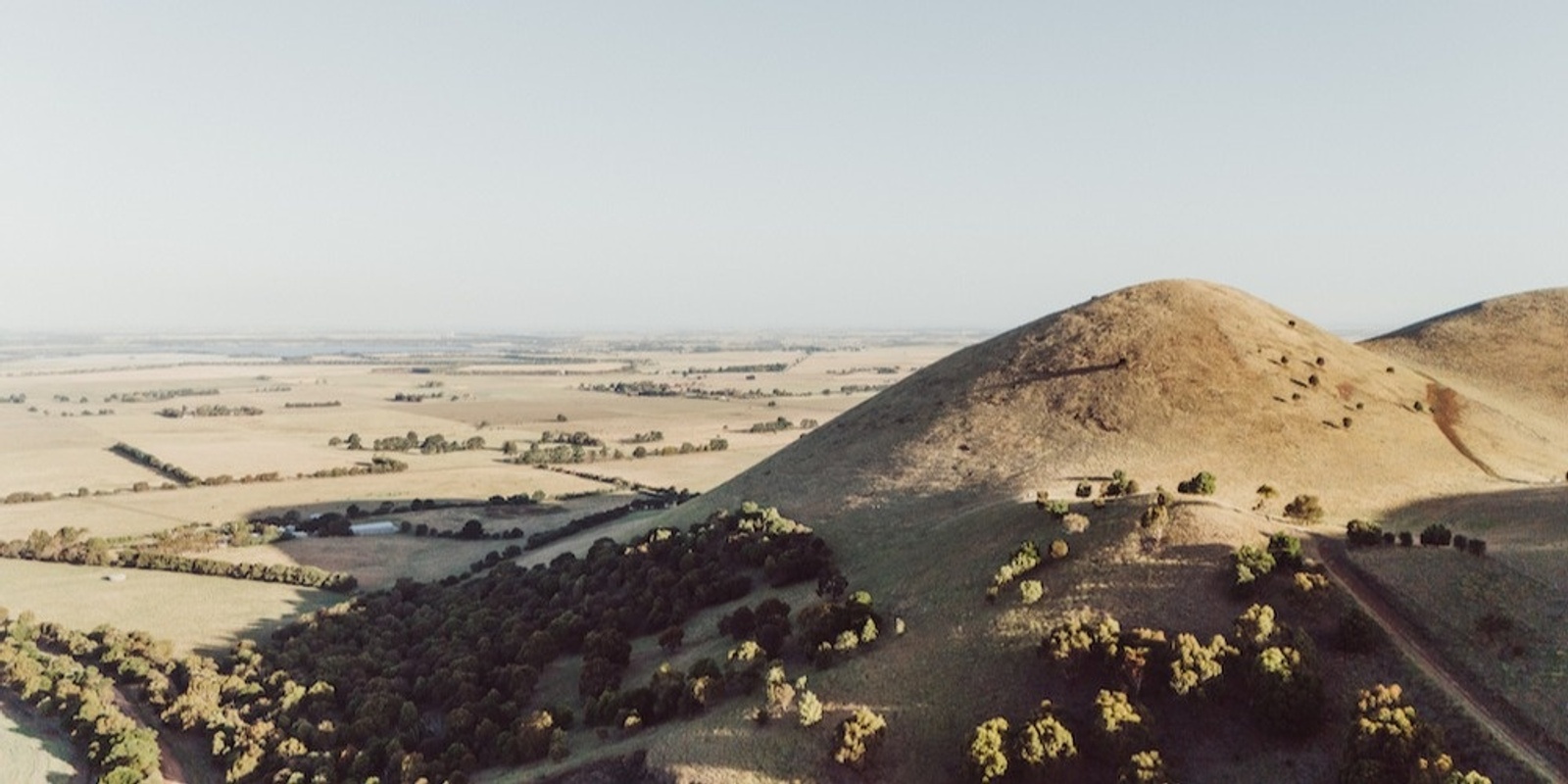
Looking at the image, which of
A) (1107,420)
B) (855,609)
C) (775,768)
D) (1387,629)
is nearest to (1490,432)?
(1107,420)

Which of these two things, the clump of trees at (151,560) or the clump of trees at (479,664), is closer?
the clump of trees at (479,664)

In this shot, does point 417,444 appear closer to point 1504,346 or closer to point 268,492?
point 268,492

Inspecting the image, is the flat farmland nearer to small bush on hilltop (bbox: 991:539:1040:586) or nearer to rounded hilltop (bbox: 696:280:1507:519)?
rounded hilltop (bbox: 696:280:1507:519)

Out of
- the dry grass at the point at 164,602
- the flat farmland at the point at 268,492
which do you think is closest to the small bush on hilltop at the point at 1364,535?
the flat farmland at the point at 268,492

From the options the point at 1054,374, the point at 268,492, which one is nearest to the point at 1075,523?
the point at 1054,374

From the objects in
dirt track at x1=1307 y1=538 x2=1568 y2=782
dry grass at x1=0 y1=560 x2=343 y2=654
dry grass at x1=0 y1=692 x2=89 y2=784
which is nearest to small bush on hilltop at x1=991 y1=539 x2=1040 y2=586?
dirt track at x1=1307 y1=538 x2=1568 y2=782

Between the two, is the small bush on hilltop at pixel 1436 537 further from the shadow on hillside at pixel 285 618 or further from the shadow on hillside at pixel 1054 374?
the shadow on hillside at pixel 285 618

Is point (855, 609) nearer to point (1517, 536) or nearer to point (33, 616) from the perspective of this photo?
point (1517, 536)

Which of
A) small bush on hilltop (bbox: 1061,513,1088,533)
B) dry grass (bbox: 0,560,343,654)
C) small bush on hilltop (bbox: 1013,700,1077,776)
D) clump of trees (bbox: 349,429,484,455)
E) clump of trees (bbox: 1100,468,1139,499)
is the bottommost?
dry grass (bbox: 0,560,343,654)
